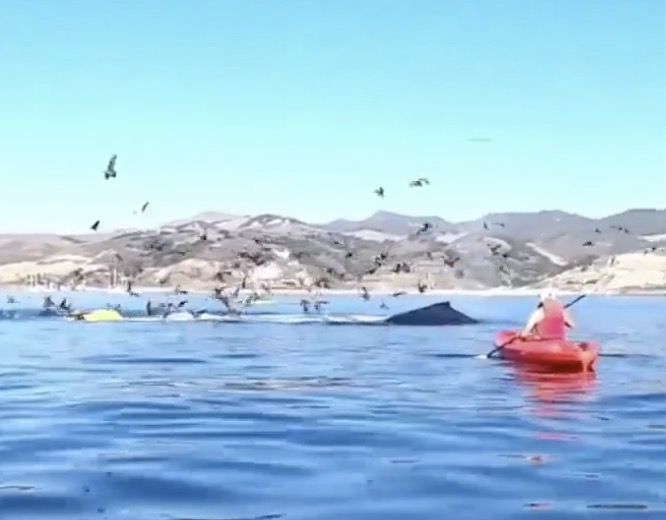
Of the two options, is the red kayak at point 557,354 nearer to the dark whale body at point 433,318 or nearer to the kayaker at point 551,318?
the kayaker at point 551,318

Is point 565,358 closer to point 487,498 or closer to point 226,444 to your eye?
point 226,444

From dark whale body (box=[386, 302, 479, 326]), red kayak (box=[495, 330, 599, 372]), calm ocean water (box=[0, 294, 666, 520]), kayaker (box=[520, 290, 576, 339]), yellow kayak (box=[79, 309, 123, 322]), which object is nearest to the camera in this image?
calm ocean water (box=[0, 294, 666, 520])

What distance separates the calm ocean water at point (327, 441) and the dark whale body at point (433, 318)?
145ft

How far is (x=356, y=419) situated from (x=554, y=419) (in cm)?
431

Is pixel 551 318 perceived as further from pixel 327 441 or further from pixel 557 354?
pixel 327 441

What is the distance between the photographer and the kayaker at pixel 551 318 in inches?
1585

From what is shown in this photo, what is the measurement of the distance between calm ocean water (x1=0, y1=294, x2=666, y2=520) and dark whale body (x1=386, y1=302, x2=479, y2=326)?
4420 cm

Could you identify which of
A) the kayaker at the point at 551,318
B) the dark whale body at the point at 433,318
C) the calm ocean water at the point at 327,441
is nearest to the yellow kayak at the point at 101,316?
the dark whale body at the point at 433,318

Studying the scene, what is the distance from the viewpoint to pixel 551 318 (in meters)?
41.1

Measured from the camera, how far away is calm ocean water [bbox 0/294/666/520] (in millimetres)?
15172

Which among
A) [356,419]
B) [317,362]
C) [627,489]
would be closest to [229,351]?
[317,362]

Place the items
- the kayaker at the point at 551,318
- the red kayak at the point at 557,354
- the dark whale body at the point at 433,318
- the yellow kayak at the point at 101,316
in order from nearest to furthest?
the red kayak at the point at 557,354
the kayaker at the point at 551,318
the dark whale body at the point at 433,318
the yellow kayak at the point at 101,316

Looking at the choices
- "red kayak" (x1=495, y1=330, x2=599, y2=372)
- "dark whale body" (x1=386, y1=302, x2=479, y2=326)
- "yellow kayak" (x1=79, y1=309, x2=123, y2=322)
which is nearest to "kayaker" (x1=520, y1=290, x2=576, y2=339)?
"red kayak" (x1=495, y1=330, x2=599, y2=372)

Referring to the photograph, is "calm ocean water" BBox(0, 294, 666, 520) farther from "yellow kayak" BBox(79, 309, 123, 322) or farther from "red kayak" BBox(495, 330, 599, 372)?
"yellow kayak" BBox(79, 309, 123, 322)
